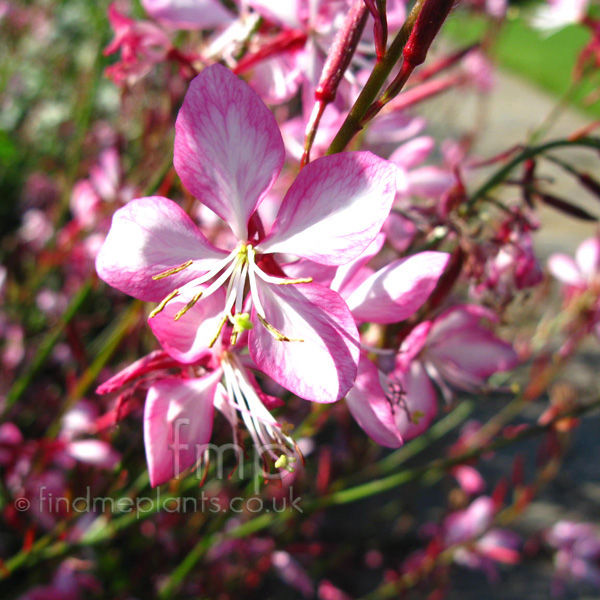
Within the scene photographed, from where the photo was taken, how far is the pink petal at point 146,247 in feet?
1.25

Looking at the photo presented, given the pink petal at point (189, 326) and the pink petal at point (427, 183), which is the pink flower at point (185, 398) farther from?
the pink petal at point (427, 183)

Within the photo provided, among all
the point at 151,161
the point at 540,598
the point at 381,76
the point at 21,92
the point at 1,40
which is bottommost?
the point at 540,598

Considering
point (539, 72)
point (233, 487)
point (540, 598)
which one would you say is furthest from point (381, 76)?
point (539, 72)

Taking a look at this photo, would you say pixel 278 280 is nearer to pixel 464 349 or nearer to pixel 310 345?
pixel 310 345

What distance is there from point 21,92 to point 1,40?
241 millimetres

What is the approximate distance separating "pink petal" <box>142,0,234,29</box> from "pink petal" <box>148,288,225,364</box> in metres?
0.38

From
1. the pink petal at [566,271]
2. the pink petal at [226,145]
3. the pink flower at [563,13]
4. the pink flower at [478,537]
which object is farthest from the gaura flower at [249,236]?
the pink flower at [478,537]

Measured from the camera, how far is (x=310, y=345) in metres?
0.40

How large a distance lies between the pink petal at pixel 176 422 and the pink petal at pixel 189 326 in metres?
0.02

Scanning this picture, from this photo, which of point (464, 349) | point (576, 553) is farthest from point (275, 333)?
point (576, 553)

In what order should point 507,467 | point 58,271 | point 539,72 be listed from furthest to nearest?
point 539,72 < point 507,467 < point 58,271

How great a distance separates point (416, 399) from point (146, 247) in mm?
316

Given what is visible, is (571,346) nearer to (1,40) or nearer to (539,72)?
(1,40)

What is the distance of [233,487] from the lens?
1.33 meters
